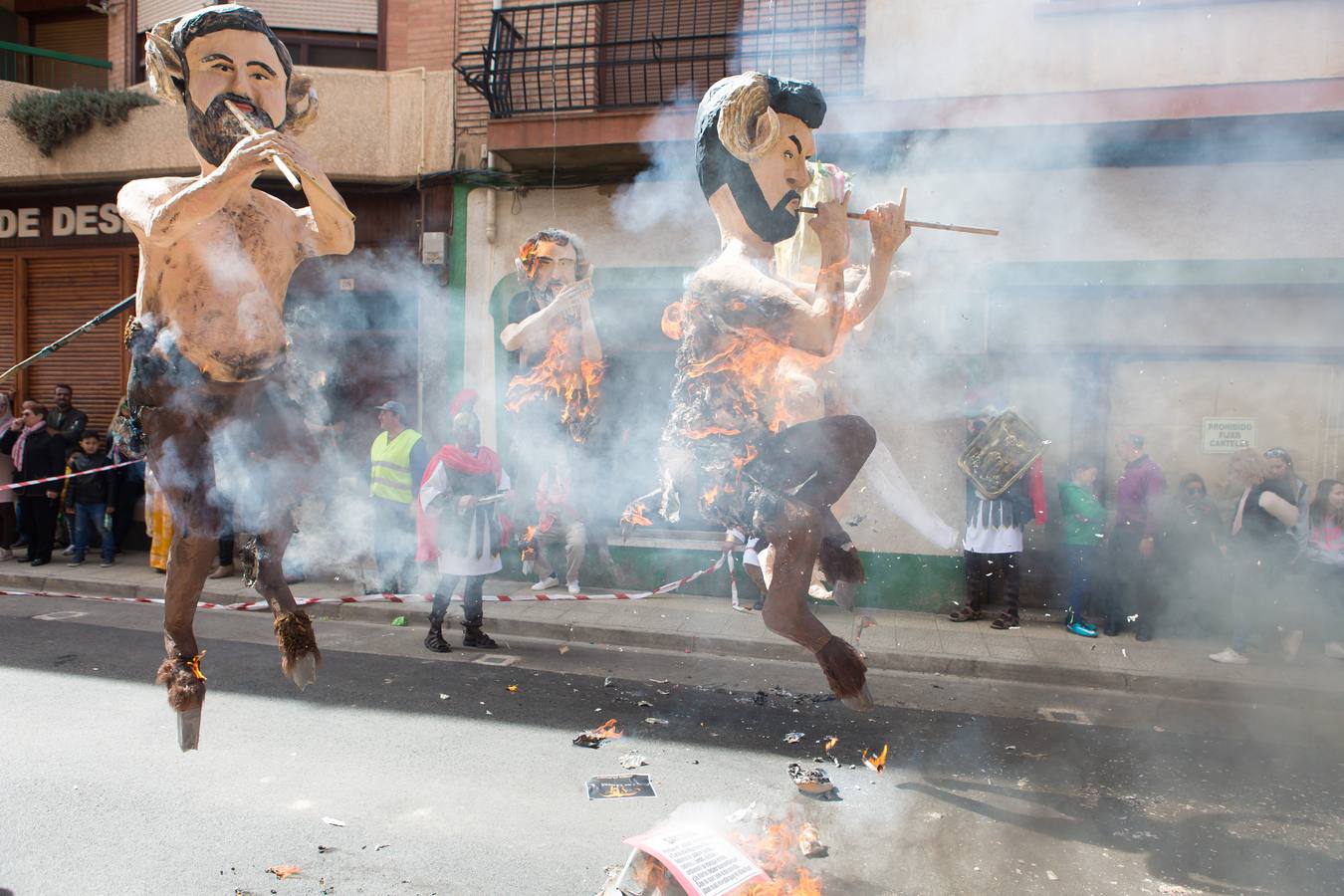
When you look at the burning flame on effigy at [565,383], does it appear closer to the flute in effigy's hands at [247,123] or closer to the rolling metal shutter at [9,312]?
the flute in effigy's hands at [247,123]

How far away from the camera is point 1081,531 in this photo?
24.0ft

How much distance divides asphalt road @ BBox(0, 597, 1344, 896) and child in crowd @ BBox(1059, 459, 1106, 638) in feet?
4.70

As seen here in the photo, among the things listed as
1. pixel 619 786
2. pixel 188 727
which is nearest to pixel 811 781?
pixel 619 786

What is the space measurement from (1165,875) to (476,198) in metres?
8.35

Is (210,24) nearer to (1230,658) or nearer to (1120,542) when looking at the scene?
(1120,542)

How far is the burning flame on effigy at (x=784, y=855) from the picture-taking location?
10.4 feet

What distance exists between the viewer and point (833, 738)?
16.5ft

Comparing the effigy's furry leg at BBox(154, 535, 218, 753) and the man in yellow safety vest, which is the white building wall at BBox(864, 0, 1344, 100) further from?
the effigy's furry leg at BBox(154, 535, 218, 753)

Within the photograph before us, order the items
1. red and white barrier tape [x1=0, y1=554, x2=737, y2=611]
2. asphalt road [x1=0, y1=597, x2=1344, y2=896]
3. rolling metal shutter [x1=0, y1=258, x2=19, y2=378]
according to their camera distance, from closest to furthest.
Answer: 1. asphalt road [x1=0, y1=597, x2=1344, y2=896]
2. red and white barrier tape [x1=0, y1=554, x2=737, y2=611]
3. rolling metal shutter [x1=0, y1=258, x2=19, y2=378]

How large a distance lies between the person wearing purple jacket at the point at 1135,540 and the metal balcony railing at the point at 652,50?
3.75m

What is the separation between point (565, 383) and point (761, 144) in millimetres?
1679

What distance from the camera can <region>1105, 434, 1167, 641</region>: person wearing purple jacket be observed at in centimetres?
691

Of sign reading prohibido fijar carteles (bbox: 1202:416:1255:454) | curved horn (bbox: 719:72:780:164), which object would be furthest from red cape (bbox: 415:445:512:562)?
sign reading prohibido fijar carteles (bbox: 1202:416:1255:454)

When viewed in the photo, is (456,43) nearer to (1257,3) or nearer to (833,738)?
(1257,3)
